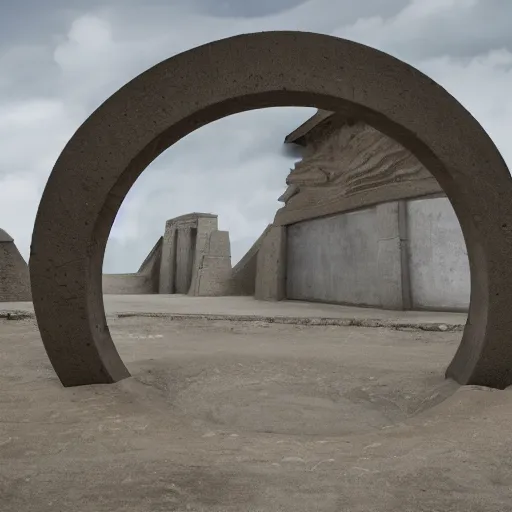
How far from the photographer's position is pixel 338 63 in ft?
9.04

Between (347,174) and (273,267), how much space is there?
2.69 meters

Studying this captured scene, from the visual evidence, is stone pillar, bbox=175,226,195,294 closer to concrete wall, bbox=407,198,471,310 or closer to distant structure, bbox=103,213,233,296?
distant structure, bbox=103,213,233,296

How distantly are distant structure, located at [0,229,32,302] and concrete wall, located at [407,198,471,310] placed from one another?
796 cm

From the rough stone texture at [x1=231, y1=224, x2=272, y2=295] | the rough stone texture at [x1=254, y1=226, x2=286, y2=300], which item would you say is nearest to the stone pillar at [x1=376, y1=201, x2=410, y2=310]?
the rough stone texture at [x1=254, y1=226, x2=286, y2=300]

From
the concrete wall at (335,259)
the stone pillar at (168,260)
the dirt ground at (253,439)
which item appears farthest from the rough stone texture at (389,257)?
the stone pillar at (168,260)

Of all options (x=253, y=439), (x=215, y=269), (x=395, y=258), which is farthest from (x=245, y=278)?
(x=253, y=439)

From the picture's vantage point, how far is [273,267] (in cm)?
1042

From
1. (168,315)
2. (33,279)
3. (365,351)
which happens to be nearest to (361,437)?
(33,279)

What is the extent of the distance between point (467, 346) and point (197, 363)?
1.96 metres

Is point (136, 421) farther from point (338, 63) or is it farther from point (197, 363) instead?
point (338, 63)

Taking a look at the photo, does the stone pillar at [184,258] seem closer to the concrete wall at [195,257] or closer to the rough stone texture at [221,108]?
the concrete wall at [195,257]

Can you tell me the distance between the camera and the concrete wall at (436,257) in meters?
7.02

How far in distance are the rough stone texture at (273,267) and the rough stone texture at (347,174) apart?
389 millimetres

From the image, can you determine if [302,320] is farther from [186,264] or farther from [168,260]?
[168,260]
